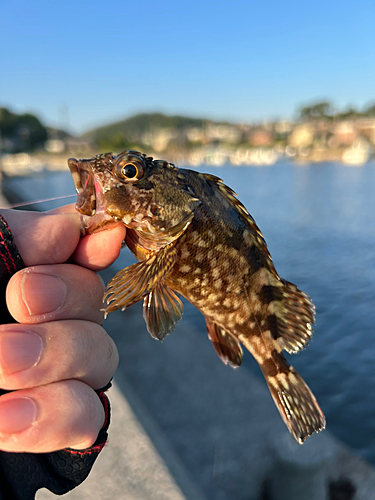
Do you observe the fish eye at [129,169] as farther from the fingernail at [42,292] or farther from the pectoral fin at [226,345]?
the pectoral fin at [226,345]

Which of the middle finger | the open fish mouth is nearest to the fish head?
the open fish mouth

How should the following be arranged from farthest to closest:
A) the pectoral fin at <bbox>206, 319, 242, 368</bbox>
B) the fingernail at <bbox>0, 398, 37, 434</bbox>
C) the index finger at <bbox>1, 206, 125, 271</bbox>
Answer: the pectoral fin at <bbox>206, 319, 242, 368</bbox> < the index finger at <bbox>1, 206, 125, 271</bbox> < the fingernail at <bbox>0, 398, 37, 434</bbox>

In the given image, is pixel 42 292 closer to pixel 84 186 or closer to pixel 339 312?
pixel 84 186

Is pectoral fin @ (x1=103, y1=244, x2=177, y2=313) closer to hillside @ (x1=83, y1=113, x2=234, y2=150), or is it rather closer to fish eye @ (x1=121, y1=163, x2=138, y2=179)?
fish eye @ (x1=121, y1=163, x2=138, y2=179)

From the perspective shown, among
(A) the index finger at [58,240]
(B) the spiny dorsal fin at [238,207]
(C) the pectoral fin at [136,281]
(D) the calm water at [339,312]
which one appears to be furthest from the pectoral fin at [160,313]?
(D) the calm water at [339,312]

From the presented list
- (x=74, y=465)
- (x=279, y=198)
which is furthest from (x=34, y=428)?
(x=279, y=198)

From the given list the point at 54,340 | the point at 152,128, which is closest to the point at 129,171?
the point at 54,340
